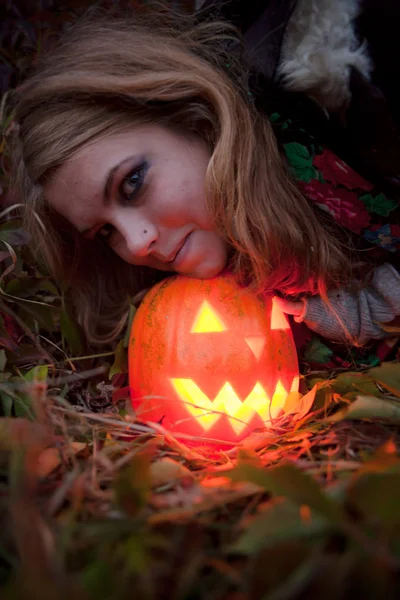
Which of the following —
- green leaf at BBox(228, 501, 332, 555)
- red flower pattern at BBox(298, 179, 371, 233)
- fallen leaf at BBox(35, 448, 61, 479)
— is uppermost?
green leaf at BBox(228, 501, 332, 555)

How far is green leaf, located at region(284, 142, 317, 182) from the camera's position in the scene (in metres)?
1.34

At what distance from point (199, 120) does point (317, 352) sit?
78 centimetres

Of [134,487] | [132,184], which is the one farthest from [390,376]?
[132,184]

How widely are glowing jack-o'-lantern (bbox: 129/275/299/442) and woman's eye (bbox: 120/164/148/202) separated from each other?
0.29 m

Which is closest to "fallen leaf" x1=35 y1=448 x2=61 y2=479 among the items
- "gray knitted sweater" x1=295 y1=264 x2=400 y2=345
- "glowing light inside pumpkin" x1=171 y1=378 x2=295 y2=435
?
"glowing light inside pumpkin" x1=171 y1=378 x2=295 y2=435

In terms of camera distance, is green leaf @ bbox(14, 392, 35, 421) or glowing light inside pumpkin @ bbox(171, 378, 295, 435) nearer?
green leaf @ bbox(14, 392, 35, 421)

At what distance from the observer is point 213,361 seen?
4.18 feet

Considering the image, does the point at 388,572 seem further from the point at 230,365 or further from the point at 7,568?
the point at 230,365

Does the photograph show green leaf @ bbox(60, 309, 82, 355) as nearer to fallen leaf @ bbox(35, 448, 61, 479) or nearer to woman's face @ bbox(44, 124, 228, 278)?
woman's face @ bbox(44, 124, 228, 278)

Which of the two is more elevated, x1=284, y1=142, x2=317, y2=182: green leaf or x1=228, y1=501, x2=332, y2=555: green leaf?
x1=284, y1=142, x2=317, y2=182: green leaf

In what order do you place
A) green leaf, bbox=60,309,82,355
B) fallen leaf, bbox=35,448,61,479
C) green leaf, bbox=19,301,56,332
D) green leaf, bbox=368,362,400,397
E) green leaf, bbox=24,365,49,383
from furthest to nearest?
green leaf, bbox=60,309,82,355 → green leaf, bbox=19,301,56,332 → green leaf, bbox=24,365,49,383 → green leaf, bbox=368,362,400,397 → fallen leaf, bbox=35,448,61,479

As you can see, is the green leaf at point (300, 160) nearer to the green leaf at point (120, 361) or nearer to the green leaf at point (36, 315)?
the green leaf at point (120, 361)

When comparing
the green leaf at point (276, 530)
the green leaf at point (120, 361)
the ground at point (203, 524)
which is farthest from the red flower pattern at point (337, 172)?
the green leaf at point (276, 530)

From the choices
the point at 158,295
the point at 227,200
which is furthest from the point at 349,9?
the point at 158,295
